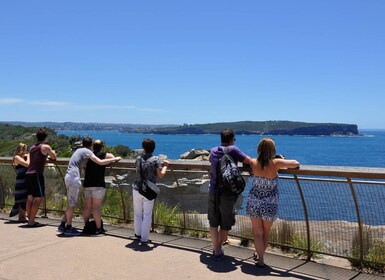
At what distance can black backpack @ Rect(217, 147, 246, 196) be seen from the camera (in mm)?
6102

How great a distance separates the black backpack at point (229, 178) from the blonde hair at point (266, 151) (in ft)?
1.23

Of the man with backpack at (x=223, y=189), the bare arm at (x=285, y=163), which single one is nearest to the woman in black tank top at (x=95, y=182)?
the man with backpack at (x=223, y=189)

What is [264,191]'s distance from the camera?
6098 millimetres

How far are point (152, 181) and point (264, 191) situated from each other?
1.99 m

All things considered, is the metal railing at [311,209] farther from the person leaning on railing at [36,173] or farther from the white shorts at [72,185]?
the person leaning on railing at [36,173]

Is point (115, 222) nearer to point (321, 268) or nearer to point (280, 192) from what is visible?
point (280, 192)

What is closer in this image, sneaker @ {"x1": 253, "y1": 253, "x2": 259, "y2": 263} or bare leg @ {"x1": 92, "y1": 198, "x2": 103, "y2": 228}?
sneaker @ {"x1": 253, "y1": 253, "x2": 259, "y2": 263}

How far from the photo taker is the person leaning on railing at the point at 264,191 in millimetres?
5957

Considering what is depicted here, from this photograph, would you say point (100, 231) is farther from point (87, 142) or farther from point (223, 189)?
point (223, 189)

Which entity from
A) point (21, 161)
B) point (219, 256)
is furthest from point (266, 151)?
point (21, 161)

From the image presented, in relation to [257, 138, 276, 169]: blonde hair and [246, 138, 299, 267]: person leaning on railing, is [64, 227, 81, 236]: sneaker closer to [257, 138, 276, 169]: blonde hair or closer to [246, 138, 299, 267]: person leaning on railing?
[246, 138, 299, 267]: person leaning on railing

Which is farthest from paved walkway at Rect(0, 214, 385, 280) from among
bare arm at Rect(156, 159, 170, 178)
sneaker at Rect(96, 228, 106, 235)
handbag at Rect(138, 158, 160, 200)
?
bare arm at Rect(156, 159, 170, 178)

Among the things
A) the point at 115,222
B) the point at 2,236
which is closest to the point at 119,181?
the point at 115,222

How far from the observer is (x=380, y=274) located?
5746 millimetres
